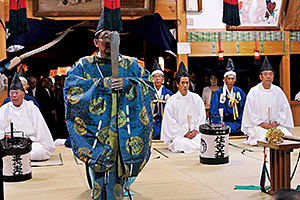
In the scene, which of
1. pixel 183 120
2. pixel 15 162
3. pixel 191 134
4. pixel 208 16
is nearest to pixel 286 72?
pixel 208 16

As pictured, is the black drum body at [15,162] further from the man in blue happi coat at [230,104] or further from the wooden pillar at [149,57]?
the wooden pillar at [149,57]

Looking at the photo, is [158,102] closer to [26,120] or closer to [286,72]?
[26,120]

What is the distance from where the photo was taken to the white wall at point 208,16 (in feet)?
31.7

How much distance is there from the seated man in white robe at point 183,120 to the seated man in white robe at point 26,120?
2.08 metres

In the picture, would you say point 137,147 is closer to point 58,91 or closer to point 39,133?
point 39,133

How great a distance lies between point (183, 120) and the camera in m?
7.11

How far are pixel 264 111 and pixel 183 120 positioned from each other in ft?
5.03

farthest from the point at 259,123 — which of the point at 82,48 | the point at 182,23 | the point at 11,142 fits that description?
the point at 82,48

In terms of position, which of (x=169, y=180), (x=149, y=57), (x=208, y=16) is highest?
(x=208, y=16)

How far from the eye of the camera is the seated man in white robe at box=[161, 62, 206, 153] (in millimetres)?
6773

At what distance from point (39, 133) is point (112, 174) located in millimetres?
3145

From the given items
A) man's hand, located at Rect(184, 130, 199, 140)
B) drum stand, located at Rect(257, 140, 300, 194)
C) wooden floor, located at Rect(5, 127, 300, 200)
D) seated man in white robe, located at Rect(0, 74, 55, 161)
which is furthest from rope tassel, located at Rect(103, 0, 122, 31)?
drum stand, located at Rect(257, 140, 300, 194)

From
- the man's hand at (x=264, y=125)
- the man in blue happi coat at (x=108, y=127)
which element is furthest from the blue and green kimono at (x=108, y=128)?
the man's hand at (x=264, y=125)

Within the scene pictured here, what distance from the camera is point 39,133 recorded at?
6055mm
